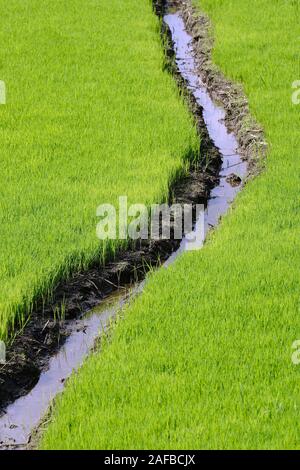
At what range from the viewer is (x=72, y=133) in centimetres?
848

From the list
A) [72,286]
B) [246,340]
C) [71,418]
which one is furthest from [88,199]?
[71,418]

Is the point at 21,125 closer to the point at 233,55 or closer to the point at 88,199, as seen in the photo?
the point at 88,199

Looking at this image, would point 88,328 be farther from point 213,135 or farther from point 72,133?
point 213,135

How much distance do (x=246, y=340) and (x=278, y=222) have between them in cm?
174

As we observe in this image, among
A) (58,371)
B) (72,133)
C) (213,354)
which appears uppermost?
(72,133)

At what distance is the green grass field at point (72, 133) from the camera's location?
6402mm

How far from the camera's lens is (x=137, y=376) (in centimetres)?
496

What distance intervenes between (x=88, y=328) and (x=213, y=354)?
113cm

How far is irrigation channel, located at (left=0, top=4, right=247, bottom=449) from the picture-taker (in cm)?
500

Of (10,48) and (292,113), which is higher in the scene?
(10,48)

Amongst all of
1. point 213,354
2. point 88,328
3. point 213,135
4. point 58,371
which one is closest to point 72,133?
point 213,135

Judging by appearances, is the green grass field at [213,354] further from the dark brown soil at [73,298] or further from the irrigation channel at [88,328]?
the dark brown soil at [73,298]
